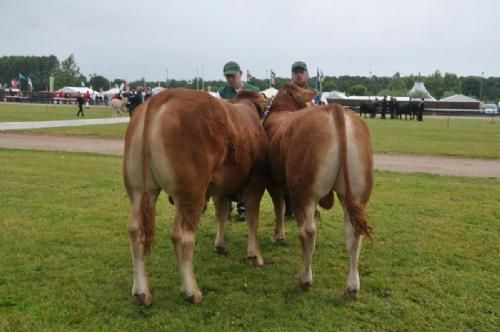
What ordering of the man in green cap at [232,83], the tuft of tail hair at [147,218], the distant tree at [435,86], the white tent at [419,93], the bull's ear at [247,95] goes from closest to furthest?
the tuft of tail hair at [147,218] < the bull's ear at [247,95] < the man in green cap at [232,83] < the white tent at [419,93] < the distant tree at [435,86]

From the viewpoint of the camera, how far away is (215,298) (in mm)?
5020

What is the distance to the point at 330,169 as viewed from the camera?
4.79 m

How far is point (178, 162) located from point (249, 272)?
1975mm

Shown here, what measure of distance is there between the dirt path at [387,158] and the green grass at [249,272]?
4277mm

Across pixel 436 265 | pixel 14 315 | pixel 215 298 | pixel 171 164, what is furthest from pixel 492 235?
pixel 14 315

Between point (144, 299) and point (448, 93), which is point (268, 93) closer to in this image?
point (144, 299)

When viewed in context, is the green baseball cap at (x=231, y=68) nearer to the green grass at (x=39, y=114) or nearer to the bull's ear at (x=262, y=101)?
the bull's ear at (x=262, y=101)

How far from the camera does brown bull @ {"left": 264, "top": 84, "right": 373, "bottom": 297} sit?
4.74 m

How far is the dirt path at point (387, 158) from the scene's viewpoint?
13.8 metres

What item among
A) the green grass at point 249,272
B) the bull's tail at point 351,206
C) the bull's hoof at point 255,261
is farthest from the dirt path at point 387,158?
the bull's tail at point 351,206

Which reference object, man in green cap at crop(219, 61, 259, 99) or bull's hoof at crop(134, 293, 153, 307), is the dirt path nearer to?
man in green cap at crop(219, 61, 259, 99)

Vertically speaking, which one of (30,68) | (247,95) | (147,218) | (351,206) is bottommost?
(147,218)

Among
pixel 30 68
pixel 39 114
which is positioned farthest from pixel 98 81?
pixel 39 114

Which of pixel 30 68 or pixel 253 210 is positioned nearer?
pixel 253 210
